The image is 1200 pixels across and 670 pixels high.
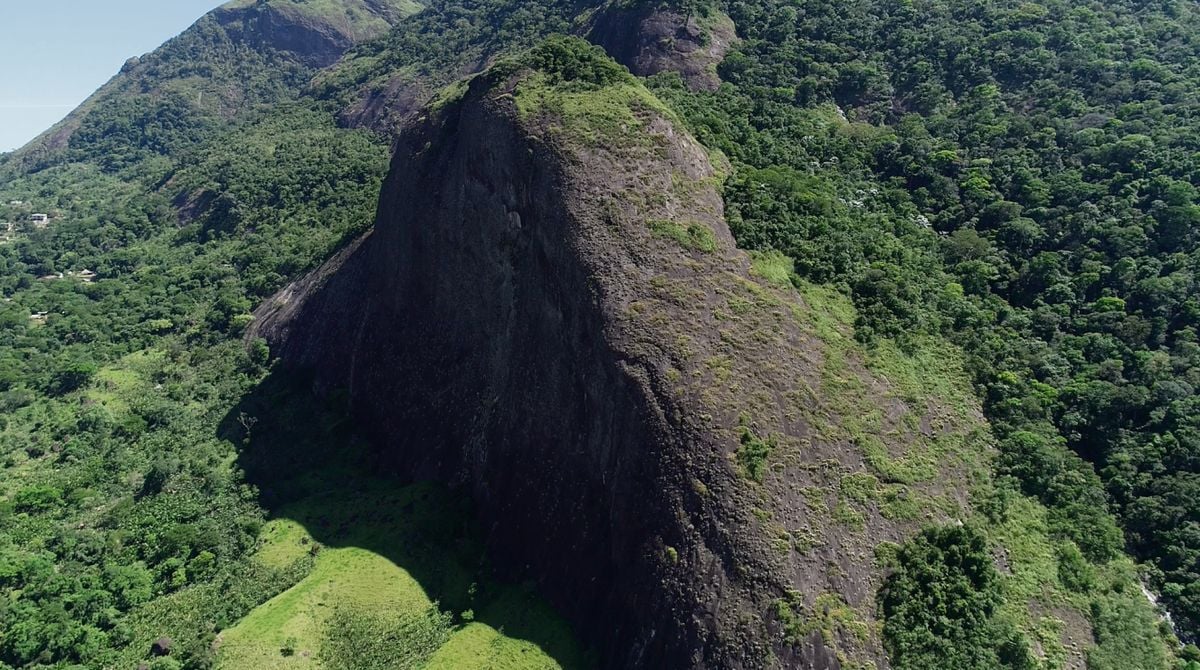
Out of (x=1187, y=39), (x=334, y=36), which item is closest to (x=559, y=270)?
(x=1187, y=39)

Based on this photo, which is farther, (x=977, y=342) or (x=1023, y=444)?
(x=977, y=342)

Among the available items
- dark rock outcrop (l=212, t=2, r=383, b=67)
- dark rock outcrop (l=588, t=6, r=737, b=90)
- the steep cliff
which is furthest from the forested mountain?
dark rock outcrop (l=212, t=2, r=383, b=67)

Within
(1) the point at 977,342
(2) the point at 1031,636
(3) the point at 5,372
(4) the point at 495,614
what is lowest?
(2) the point at 1031,636

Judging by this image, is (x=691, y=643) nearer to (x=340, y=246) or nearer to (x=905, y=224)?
(x=905, y=224)

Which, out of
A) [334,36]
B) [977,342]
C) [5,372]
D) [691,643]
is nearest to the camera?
[691,643]

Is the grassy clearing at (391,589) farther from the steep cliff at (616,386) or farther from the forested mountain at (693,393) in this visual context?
the steep cliff at (616,386)

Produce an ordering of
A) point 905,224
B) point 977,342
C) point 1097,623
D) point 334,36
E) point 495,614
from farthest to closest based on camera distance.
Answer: point 334,36, point 905,224, point 977,342, point 495,614, point 1097,623

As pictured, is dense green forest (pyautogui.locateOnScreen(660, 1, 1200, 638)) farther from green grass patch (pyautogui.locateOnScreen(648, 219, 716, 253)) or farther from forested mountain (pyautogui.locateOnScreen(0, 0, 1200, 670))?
green grass patch (pyautogui.locateOnScreen(648, 219, 716, 253))

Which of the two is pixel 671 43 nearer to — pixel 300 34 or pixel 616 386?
pixel 616 386
